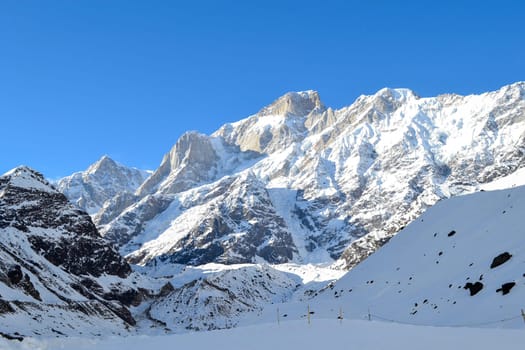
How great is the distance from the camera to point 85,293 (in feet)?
603

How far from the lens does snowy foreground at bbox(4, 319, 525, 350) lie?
826 inches

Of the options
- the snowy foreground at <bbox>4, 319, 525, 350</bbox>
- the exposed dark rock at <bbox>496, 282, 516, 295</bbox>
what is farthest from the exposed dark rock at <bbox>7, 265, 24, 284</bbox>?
the exposed dark rock at <bbox>496, 282, 516, 295</bbox>

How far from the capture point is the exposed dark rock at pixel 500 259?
165ft

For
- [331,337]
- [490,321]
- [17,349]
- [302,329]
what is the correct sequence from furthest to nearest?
[490,321], [17,349], [302,329], [331,337]

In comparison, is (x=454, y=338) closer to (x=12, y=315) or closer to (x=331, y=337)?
(x=331, y=337)

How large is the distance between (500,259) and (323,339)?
111ft

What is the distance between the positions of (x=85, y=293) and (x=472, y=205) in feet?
464

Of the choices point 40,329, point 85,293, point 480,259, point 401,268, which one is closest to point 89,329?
point 40,329

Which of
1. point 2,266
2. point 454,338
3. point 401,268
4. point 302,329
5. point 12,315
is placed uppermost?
point 2,266

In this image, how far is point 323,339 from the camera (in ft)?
77.3

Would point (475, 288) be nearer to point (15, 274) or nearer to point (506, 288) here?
point (506, 288)

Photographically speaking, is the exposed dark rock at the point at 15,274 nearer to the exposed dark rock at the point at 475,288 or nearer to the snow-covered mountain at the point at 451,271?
the snow-covered mountain at the point at 451,271

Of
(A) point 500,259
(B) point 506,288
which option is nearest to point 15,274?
(A) point 500,259

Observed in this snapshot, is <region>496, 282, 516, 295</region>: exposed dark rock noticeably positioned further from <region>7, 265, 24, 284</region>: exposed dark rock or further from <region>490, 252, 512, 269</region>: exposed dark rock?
<region>7, 265, 24, 284</region>: exposed dark rock
